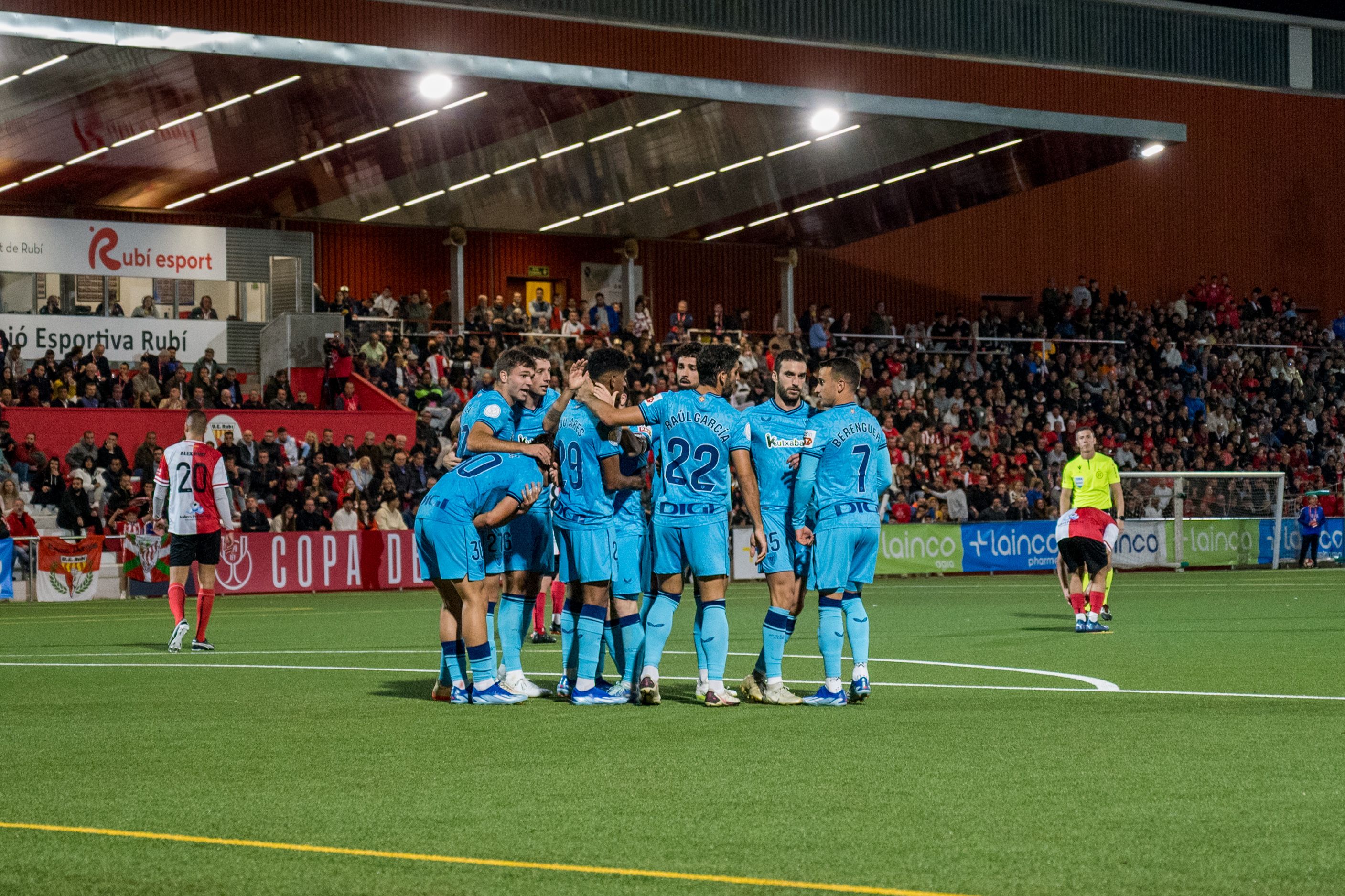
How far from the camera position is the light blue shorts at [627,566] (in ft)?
32.9

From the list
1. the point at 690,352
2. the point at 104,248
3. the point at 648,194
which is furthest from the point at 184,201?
the point at 690,352

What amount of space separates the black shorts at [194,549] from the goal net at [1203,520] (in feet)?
68.5

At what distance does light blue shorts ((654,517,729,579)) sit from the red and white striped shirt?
608 cm

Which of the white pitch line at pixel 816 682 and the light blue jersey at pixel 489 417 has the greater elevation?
the light blue jersey at pixel 489 417

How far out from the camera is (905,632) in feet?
54.1

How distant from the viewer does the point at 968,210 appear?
48.7m

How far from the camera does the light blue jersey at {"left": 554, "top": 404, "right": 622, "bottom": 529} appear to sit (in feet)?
33.0

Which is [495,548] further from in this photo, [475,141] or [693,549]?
[475,141]

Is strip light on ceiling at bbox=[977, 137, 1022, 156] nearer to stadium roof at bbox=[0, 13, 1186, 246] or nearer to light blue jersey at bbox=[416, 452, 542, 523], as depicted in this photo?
stadium roof at bbox=[0, 13, 1186, 246]

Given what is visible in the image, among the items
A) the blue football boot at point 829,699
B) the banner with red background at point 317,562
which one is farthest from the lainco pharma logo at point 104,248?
the blue football boot at point 829,699

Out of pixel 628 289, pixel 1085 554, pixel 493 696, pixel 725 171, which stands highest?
pixel 725 171

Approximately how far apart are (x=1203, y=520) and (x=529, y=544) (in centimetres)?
2520

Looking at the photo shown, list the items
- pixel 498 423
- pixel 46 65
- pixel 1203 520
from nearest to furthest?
pixel 498 423, pixel 46 65, pixel 1203 520

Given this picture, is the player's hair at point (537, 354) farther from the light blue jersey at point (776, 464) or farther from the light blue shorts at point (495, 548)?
the light blue jersey at point (776, 464)
